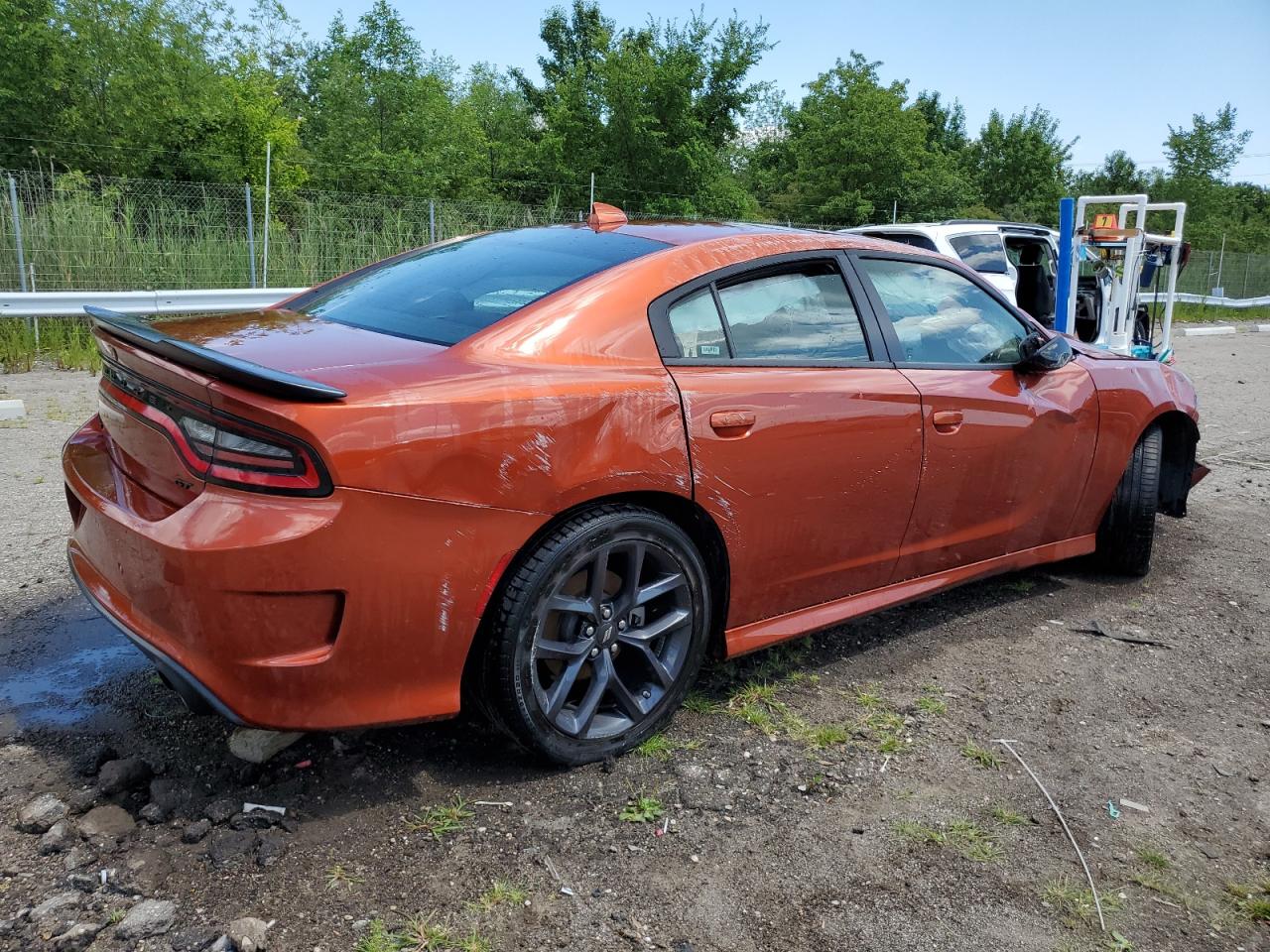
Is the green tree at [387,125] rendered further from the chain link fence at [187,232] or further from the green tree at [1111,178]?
the green tree at [1111,178]

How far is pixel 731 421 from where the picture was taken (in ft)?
9.39

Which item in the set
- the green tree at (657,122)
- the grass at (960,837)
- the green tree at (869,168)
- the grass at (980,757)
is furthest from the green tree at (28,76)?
the grass at (960,837)

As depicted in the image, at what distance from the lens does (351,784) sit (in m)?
2.65

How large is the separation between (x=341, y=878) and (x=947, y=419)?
243 centimetres

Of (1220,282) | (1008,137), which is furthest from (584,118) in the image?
(1008,137)

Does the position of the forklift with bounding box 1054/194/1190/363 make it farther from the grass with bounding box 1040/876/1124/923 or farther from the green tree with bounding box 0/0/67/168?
the green tree with bounding box 0/0/67/168

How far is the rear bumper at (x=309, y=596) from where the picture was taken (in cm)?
217

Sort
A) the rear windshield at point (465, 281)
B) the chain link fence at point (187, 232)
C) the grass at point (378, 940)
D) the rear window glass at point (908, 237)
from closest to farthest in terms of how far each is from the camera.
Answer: the grass at point (378, 940)
the rear windshield at point (465, 281)
the rear window glass at point (908, 237)
the chain link fence at point (187, 232)

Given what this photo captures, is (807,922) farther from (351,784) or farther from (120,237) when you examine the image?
(120,237)

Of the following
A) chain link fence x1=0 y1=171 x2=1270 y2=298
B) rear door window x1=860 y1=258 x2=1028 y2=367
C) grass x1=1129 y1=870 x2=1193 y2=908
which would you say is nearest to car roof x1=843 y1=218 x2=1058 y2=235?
chain link fence x1=0 y1=171 x2=1270 y2=298

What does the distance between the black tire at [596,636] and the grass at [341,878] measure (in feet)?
1.73

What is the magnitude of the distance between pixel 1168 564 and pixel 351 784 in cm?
413

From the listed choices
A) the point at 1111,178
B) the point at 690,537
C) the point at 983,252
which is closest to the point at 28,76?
the point at 983,252

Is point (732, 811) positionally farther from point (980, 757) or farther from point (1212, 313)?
→ point (1212, 313)
